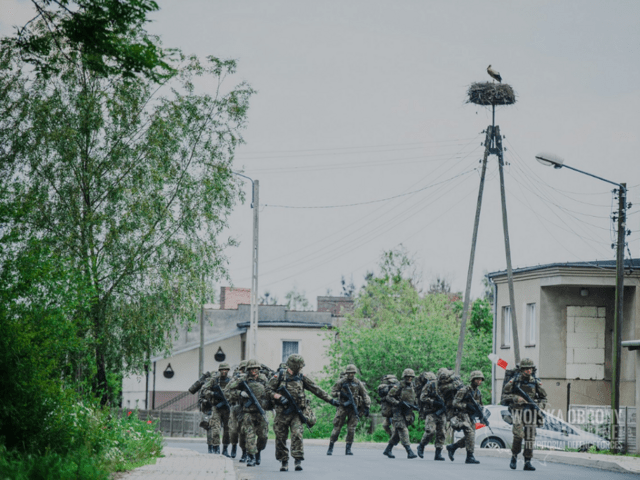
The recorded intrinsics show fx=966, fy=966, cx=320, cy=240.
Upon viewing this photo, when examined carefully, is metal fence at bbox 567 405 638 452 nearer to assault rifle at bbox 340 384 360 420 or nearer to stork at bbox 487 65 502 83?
assault rifle at bbox 340 384 360 420

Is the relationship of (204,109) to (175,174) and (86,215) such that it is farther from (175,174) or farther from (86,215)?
(86,215)

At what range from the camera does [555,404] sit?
1326 inches

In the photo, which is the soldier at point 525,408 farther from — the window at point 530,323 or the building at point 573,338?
the window at point 530,323

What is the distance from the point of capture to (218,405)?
69.2 feet

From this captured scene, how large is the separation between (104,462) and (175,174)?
37.3ft

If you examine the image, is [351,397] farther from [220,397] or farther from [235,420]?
[235,420]

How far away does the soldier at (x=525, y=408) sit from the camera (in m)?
17.6

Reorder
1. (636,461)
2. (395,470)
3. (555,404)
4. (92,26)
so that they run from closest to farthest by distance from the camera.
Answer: (92,26), (395,470), (636,461), (555,404)

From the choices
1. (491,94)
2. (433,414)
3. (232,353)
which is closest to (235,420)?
(433,414)

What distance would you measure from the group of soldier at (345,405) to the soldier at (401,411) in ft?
0.07

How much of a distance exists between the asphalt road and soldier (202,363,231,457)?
0.88m

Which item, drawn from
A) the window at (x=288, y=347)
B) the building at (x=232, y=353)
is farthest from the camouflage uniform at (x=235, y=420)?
the window at (x=288, y=347)

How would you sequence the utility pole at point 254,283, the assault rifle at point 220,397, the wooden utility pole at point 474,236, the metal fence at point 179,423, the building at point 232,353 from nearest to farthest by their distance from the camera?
the assault rifle at point 220,397 < the wooden utility pole at point 474,236 < the utility pole at point 254,283 < the metal fence at point 179,423 < the building at point 232,353

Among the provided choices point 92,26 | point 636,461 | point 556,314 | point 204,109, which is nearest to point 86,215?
point 204,109
